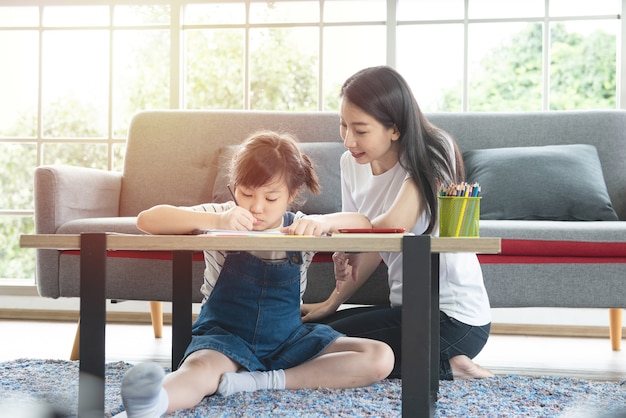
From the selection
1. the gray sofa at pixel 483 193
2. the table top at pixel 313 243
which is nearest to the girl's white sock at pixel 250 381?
the table top at pixel 313 243

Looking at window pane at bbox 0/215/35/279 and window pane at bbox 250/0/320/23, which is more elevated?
window pane at bbox 250/0/320/23

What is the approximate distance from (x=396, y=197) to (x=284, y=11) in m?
2.31

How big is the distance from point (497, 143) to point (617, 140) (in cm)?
44

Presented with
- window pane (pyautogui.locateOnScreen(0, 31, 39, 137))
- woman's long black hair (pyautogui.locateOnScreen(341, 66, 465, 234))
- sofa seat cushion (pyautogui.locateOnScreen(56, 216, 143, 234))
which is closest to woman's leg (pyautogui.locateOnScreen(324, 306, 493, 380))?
woman's long black hair (pyautogui.locateOnScreen(341, 66, 465, 234))

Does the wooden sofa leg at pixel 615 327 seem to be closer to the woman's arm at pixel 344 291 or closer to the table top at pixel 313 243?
the woman's arm at pixel 344 291

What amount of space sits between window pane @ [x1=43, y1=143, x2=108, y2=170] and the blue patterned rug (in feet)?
6.41

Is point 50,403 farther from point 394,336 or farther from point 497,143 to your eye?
point 497,143

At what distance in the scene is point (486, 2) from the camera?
362 cm

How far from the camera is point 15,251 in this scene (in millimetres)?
3900

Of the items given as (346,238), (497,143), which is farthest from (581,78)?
(346,238)

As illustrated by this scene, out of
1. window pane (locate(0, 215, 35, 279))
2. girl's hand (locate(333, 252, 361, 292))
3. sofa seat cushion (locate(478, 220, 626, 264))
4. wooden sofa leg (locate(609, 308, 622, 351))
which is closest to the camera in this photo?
girl's hand (locate(333, 252, 361, 292))

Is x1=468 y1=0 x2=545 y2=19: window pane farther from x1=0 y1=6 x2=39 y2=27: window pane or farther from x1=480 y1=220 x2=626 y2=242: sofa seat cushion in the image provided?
x1=0 y1=6 x2=39 y2=27: window pane

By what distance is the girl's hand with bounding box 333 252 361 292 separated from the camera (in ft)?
5.88

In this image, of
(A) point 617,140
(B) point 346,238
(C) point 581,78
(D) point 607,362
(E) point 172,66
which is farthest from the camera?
(E) point 172,66
